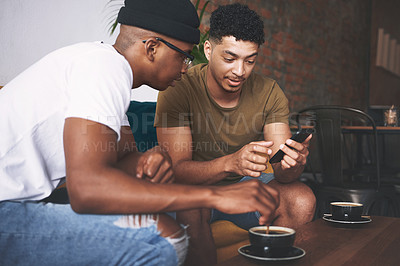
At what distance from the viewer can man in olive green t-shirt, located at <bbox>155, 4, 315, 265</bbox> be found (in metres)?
1.66

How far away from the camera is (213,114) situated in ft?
5.97

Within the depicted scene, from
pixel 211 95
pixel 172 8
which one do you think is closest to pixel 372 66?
pixel 211 95

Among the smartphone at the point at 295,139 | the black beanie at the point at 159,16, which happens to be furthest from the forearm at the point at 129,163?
the smartphone at the point at 295,139

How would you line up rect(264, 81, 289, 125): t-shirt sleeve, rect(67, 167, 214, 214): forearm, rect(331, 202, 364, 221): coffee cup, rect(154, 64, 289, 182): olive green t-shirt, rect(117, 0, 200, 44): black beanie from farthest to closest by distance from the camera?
rect(264, 81, 289, 125): t-shirt sleeve < rect(154, 64, 289, 182): olive green t-shirt < rect(331, 202, 364, 221): coffee cup < rect(117, 0, 200, 44): black beanie < rect(67, 167, 214, 214): forearm

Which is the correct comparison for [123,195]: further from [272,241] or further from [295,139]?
[295,139]

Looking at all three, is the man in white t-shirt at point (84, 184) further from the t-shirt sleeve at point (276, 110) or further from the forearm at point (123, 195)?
the t-shirt sleeve at point (276, 110)

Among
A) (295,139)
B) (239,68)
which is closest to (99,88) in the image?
(295,139)

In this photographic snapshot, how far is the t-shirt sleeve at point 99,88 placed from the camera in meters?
0.86

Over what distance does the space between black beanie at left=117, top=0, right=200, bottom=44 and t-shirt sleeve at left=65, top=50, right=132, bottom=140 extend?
0.21m

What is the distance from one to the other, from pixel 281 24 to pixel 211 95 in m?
2.94

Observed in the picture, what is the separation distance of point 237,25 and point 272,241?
3.70 ft

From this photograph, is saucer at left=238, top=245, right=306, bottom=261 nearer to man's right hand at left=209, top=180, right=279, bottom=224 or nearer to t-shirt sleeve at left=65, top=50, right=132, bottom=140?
man's right hand at left=209, top=180, right=279, bottom=224

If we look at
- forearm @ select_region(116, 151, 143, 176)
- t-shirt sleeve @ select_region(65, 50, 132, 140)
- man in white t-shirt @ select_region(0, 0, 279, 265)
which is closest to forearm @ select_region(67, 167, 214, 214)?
man in white t-shirt @ select_region(0, 0, 279, 265)

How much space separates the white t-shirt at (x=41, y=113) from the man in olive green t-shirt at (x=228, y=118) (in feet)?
2.27
